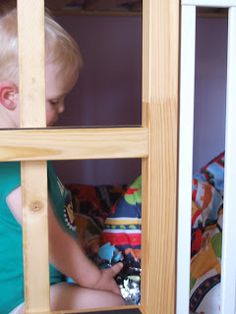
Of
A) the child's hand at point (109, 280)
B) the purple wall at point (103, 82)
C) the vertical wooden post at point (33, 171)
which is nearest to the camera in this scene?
the vertical wooden post at point (33, 171)

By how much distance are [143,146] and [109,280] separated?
44 centimetres

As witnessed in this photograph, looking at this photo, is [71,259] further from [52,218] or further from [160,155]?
Answer: [160,155]

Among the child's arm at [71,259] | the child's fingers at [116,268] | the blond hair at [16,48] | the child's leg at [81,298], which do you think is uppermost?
the blond hair at [16,48]

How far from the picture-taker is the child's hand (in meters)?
1.07

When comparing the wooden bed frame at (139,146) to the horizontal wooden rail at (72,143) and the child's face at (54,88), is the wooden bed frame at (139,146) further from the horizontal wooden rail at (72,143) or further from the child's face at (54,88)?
the child's face at (54,88)

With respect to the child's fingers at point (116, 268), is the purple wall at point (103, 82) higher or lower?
higher

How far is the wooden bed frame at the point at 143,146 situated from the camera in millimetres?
724

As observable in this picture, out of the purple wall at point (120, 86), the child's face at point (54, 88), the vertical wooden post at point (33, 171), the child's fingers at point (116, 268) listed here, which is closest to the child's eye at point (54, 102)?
the child's face at point (54, 88)

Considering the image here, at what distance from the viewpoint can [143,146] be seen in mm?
769

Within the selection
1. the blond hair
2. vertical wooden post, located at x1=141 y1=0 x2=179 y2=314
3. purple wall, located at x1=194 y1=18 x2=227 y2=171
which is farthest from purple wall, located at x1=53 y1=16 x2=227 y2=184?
vertical wooden post, located at x1=141 y1=0 x2=179 y2=314

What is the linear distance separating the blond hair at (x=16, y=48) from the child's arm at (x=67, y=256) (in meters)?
0.22

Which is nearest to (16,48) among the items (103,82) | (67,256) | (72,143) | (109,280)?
(72,143)

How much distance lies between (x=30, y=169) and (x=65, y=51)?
0.32 meters

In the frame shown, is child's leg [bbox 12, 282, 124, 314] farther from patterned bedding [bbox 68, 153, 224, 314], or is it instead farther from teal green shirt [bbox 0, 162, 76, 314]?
patterned bedding [bbox 68, 153, 224, 314]
